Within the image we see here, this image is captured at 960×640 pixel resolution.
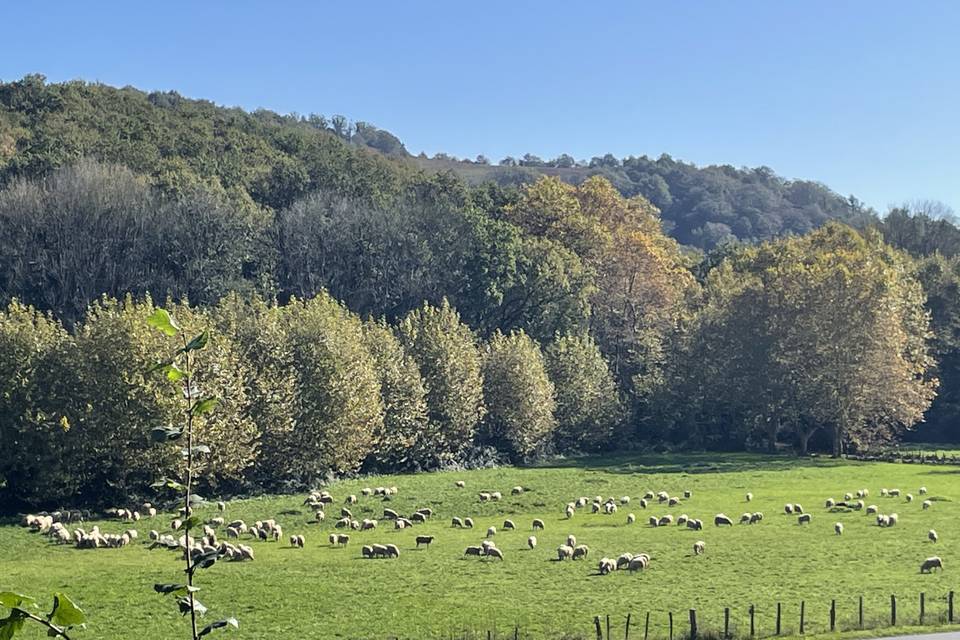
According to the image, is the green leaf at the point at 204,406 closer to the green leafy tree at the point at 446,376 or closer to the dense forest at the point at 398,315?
the dense forest at the point at 398,315

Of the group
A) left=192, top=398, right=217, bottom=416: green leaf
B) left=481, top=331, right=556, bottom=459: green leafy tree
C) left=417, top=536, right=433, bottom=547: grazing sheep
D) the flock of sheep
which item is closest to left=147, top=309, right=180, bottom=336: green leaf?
left=192, top=398, right=217, bottom=416: green leaf

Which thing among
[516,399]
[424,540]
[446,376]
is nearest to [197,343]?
[424,540]

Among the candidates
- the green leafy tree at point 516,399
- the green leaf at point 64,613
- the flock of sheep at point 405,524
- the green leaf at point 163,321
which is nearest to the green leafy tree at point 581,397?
the green leafy tree at point 516,399

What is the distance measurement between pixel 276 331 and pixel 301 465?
931cm

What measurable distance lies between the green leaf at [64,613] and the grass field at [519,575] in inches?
922

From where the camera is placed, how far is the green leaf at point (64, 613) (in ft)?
12.9

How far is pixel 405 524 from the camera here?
164ft

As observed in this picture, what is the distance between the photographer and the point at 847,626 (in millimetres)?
27422

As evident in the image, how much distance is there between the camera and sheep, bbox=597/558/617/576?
36713mm

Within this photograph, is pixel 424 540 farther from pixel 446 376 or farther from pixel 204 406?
pixel 204 406

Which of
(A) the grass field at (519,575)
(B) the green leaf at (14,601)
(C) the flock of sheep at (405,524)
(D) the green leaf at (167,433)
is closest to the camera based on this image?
(B) the green leaf at (14,601)

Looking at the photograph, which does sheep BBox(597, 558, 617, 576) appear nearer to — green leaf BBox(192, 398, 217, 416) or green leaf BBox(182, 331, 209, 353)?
green leaf BBox(192, 398, 217, 416)

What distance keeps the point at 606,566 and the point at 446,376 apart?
43860 millimetres

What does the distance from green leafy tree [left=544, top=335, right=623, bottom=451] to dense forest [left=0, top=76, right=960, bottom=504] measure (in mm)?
234
